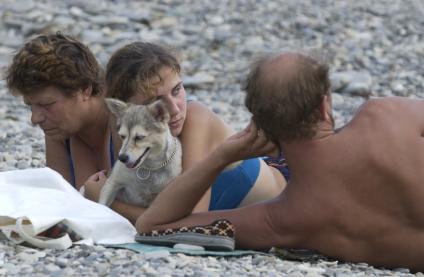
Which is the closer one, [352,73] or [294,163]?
[294,163]

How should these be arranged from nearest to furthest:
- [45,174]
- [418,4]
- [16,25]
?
[45,174] → [16,25] → [418,4]

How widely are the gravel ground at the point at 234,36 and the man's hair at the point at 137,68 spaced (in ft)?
9.35

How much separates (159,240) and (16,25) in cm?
1000

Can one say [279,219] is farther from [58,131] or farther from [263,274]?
[58,131]

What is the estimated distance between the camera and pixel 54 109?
6.06m

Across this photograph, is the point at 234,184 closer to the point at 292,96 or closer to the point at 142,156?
the point at 142,156

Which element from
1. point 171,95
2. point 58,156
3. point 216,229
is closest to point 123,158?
point 171,95

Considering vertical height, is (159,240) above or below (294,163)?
below

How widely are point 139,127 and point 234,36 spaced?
928 centimetres

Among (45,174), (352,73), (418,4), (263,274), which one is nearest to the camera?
(263,274)

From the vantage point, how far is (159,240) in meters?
5.15

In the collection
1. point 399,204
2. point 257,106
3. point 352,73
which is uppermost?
point 257,106

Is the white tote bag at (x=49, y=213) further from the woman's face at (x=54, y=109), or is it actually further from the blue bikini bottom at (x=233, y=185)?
the blue bikini bottom at (x=233, y=185)

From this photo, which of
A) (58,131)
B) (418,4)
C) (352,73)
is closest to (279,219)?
(58,131)
